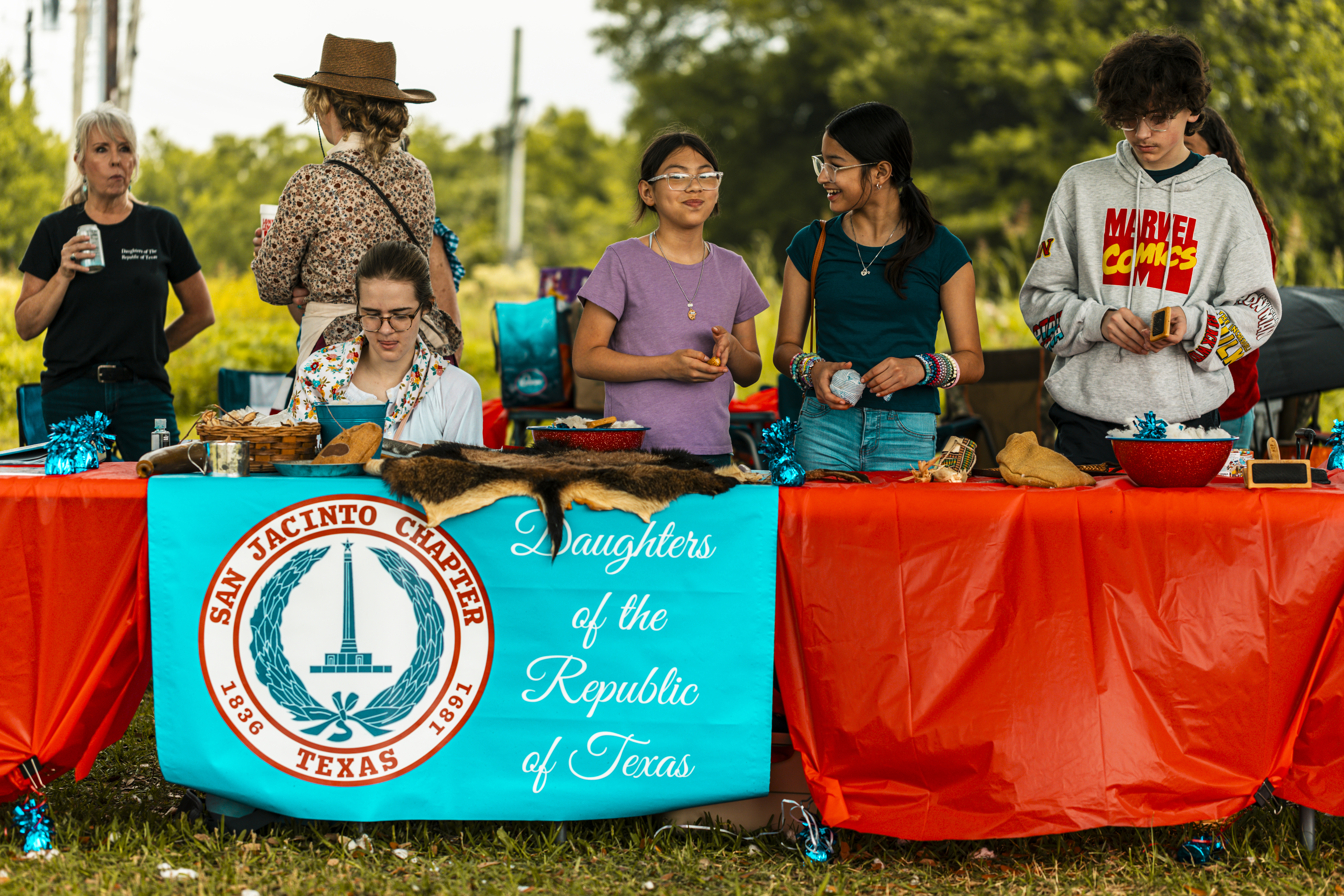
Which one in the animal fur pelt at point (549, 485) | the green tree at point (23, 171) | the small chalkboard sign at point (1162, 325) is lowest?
the animal fur pelt at point (549, 485)

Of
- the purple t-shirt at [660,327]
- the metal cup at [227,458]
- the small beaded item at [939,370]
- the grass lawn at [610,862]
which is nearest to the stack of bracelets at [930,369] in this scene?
the small beaded item at [939,370]

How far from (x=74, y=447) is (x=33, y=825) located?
812mm

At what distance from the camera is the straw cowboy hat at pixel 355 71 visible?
10.6 feet

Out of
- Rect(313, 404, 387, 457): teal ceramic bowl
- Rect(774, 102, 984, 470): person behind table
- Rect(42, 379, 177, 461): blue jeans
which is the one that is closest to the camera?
Rect(313, 404, 387, 457): teal ceramic bowl

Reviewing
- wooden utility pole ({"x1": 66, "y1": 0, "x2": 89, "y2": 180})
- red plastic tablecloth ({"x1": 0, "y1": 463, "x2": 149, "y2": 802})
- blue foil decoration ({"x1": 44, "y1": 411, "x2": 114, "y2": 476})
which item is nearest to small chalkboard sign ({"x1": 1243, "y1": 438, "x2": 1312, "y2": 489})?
red plastic tablecloth ({"x1": 0, "y1": 463, "x2": 149, "y2": 802})

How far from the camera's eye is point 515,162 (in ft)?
68.8

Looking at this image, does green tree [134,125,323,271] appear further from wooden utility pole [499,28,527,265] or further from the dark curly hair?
the dark curly hair

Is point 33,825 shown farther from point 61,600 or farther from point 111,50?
point 111,50

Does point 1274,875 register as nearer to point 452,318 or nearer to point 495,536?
point 495,536

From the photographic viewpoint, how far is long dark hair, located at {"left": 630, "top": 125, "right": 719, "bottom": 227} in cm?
279

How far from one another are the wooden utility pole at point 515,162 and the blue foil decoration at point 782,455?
1918cm

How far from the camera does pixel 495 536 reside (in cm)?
236

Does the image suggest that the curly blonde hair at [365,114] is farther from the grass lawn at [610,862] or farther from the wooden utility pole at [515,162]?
the wooden utility pole at [515,162]

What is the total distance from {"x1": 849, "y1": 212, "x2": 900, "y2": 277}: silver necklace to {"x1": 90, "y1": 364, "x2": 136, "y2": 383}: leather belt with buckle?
240cm
